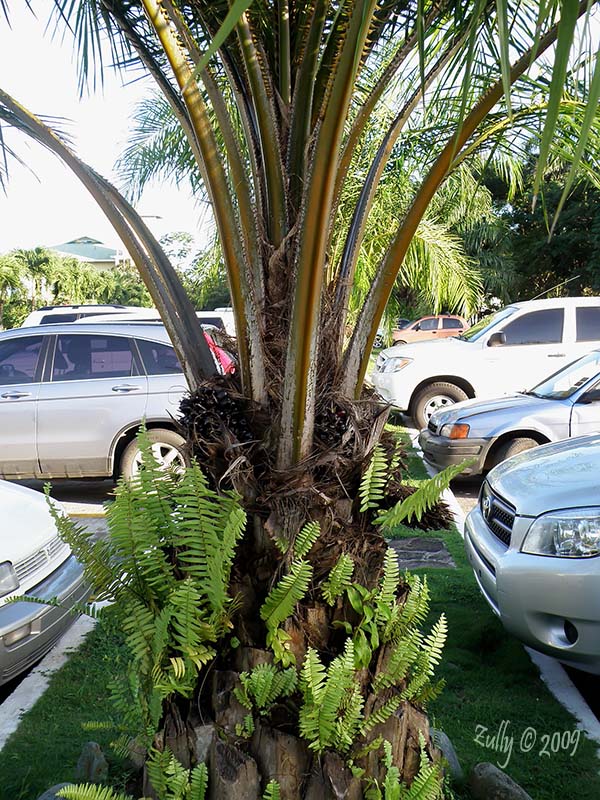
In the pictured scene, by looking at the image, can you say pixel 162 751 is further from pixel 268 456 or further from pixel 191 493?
pixel 268 456

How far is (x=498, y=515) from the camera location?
4.43 meters

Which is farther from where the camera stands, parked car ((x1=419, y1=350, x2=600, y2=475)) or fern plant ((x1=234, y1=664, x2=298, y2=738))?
parked car ((x1=419, y1=350, x2=600, y2=475))

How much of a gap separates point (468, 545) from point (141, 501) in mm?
2897

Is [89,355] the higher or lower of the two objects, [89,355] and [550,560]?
the higher

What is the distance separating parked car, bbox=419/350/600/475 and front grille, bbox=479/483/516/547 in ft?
9.58

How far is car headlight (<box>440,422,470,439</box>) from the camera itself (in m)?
7.91

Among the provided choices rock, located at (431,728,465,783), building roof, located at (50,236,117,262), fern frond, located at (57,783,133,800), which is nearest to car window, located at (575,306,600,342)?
rock, located at (431,728,465,783)

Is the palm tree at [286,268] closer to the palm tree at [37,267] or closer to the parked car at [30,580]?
the parked car at [30,580]

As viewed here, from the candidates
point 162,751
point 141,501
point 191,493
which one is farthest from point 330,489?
point 162,751

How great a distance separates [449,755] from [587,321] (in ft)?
30.3

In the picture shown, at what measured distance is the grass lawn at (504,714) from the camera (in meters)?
3.10

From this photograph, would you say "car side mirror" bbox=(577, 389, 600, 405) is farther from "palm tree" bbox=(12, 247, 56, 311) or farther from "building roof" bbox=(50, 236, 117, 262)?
"building roof" bbox=(50, 236, 117, 262)

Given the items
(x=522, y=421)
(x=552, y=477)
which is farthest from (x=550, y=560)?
(x=522, y=421)

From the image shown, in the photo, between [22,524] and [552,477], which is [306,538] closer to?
[552,477]
